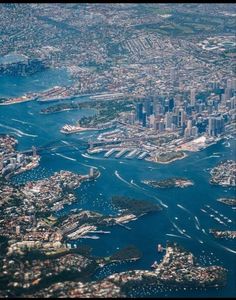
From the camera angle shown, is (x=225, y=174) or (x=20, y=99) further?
(x=20, y=99)

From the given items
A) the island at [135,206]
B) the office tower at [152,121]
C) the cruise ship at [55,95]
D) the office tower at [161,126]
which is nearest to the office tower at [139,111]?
the office tower at [152,121]

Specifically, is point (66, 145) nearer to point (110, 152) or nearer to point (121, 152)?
point (110, 152)

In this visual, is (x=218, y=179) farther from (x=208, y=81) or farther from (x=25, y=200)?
(x=208, y=81)

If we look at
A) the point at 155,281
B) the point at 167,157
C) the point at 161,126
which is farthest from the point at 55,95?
the point at 155,281

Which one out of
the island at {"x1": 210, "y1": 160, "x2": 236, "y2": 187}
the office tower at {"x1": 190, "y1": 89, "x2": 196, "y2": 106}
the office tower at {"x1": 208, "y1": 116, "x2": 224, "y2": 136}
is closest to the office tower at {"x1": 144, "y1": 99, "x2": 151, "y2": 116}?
the office tower at {"x1": 190, "y1": 89, "x2": 196, "y2": 106}

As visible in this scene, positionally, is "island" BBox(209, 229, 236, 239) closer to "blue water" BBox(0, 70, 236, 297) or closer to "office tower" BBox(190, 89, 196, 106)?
"blue water" BBox(0, 70, 236, 297)

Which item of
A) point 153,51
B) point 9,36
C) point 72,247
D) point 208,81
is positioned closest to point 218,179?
point 72,247

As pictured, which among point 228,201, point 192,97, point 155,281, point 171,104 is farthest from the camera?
point 192,97

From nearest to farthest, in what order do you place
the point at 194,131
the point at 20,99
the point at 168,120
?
the point at 194,131 → the point at 168,120 → the point at 20,99

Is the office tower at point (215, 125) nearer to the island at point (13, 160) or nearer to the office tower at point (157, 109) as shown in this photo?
the office tower at point (157, 109)
